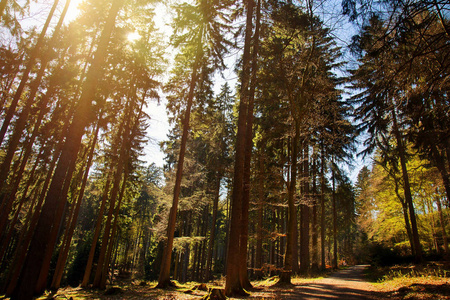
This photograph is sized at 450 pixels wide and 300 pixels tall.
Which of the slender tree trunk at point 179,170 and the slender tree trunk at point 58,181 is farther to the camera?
the slender tree trunk at point 179,170

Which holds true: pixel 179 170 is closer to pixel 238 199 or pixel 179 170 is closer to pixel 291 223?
pixel 238 199

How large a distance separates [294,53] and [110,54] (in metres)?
8.10

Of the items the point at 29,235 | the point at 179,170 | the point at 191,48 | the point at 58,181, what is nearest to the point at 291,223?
the point at 179,170

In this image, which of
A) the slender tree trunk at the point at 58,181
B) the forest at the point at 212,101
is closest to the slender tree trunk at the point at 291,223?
the forest at the point at 212,101

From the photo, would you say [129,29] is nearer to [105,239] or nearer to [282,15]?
[282,15]

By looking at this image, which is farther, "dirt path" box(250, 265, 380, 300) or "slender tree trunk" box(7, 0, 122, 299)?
"dirt path" box(250, 265, 380, 300)

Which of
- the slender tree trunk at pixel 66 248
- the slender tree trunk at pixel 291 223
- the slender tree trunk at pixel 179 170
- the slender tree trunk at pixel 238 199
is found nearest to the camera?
the slender tree trunk at pixel 238 199

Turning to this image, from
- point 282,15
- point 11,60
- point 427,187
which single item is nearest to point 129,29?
point 11,60

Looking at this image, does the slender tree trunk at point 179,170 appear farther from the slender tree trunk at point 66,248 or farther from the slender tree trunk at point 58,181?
the slender tree trunk at point 58,181

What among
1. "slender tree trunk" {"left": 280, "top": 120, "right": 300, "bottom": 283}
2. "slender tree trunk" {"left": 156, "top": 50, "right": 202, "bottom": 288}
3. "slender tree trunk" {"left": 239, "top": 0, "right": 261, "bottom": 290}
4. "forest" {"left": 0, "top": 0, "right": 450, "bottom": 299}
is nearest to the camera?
"forest" {"left": 0, "top": 0, "right": 450, "bottom": 299}

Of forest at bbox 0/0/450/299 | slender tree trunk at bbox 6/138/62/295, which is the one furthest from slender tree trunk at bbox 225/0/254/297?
slender tree trunk at bbox 6/138/62/295

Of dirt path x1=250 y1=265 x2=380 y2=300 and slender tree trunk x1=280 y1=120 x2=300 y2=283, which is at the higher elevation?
slender tree trunk x1=280 y1=120 x2=300 y2=283

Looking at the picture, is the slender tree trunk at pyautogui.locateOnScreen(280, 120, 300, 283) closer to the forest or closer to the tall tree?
the forest

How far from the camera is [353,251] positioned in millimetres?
45625
